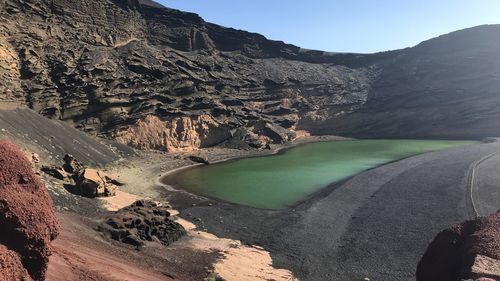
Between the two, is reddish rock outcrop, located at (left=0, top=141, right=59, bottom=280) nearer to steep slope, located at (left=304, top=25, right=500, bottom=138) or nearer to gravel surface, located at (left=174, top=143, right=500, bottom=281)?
gravel surface, located at (left=174, top=143, right=500, bottom=281)

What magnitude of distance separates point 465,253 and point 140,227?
745 inches

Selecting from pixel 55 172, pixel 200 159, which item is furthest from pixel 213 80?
pixel 55 172

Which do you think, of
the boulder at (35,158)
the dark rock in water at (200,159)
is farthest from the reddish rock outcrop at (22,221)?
the dark rock in water at (200,159)

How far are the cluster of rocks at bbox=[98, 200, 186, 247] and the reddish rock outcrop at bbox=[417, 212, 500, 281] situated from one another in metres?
15.8

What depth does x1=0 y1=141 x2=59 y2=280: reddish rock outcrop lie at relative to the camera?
365 inches

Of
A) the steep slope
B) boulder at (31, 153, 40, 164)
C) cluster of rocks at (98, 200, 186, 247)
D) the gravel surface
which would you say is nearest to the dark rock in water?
the gravel surface

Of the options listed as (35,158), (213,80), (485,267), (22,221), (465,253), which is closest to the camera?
(22,221)

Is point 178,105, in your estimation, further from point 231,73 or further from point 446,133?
point 446,133

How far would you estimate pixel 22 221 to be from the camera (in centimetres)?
959

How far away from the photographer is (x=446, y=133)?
297ft

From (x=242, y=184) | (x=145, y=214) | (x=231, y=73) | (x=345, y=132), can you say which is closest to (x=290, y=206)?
(x=242, y=184)

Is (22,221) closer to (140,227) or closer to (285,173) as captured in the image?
(140,227)

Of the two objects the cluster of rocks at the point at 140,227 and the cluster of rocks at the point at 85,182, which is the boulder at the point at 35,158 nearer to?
the cluster of rocks at the point at 85,182

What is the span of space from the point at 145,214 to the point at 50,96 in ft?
132
